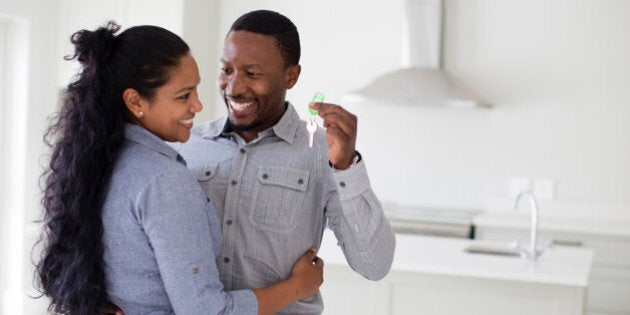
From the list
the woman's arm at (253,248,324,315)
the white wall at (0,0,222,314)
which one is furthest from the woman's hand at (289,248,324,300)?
the white wall at (0,0,222,314)

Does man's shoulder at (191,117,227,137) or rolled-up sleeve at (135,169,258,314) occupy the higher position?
man's shoulder at (191,117,227,137)

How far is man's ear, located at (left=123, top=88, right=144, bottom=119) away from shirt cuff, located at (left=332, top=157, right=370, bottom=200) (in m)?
0.39

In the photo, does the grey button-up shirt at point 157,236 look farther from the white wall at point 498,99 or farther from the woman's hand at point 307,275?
the white wall at point 498,99

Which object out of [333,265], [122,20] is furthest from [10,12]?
[333,265]

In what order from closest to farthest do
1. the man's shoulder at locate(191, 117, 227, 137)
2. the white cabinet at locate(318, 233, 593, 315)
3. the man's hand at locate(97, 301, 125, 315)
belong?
the man's hand at locate(97, 301, 125, 315), the man's shoulder at locate(191, 117, 227, 137), the white cabinet at locate(318, 233, 593, 315)

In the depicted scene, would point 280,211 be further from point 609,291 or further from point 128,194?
point 609,291

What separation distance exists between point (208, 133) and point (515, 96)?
12.7ft

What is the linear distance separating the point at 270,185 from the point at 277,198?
3 centimetres

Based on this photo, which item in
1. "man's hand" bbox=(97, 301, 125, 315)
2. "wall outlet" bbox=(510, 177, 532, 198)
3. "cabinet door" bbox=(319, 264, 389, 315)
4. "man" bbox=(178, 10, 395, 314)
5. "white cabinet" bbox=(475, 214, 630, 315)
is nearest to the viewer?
"man's hand" bbox=(97, 301, 125, 315)

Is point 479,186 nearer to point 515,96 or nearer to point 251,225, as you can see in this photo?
point 515,96

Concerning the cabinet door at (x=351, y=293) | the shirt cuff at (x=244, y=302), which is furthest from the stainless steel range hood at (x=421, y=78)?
the shirt cuff at (x=244, y=302)

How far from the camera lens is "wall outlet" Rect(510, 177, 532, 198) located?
530cm

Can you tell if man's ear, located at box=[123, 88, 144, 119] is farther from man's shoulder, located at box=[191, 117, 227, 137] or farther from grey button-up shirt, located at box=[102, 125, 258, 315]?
man's shoulder, located at box=[191, 117, 227, 137]

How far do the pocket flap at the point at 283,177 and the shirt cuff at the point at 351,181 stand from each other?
144 millimetres
